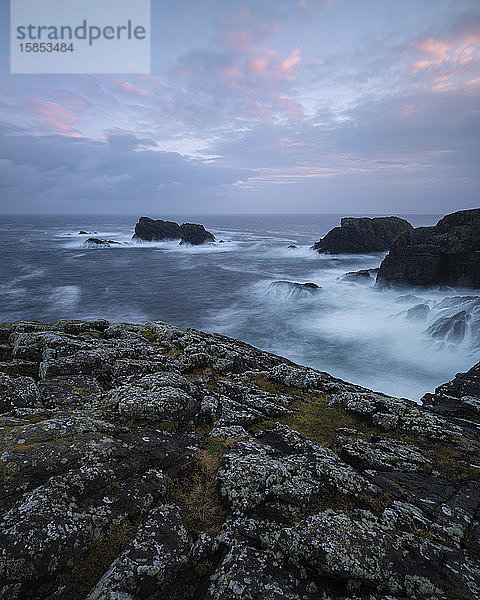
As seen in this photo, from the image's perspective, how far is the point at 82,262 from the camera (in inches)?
3342

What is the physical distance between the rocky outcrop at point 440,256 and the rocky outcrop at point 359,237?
45.1 meters

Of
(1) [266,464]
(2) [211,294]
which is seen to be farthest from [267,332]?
(1) [266,464]

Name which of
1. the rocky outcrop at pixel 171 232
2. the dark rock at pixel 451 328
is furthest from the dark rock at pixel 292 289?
the rocky outcrop at pixel 171 232

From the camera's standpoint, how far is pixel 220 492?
24.3 feet

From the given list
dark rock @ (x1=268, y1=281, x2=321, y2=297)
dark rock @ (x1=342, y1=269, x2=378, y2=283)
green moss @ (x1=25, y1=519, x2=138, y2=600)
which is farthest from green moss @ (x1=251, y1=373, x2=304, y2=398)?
dark rock @ (x1=342, y1=269, x2=378, y2=283)

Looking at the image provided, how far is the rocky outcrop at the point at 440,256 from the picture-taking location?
4850 centimetres

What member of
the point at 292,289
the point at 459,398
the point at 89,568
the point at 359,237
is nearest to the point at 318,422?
the point at 89,568

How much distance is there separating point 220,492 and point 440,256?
5783 centimetres

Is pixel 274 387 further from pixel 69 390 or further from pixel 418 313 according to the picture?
pixel 418 313

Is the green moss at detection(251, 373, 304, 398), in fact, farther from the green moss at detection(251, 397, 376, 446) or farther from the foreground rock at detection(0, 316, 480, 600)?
the foreground rock at detection(0, 316, 480, 600)

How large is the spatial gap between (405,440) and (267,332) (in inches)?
1112

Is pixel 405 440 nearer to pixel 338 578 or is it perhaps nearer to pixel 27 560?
pixel 338 578

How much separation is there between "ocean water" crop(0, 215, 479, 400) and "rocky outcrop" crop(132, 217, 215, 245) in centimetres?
4075

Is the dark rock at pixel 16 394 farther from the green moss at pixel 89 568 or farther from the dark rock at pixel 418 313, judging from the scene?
the dark rock at pixel 418 313
